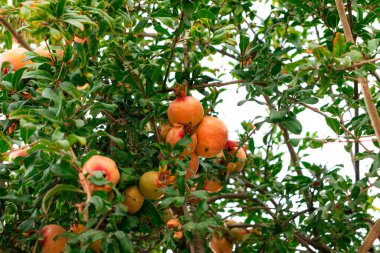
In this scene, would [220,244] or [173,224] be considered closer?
[173,224]

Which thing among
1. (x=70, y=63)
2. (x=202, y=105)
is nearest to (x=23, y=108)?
(x=70, y=63)

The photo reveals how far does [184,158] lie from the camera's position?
1.72 meters

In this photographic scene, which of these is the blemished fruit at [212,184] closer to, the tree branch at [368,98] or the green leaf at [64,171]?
the tree branch at [368,98]

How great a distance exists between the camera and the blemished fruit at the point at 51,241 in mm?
1609

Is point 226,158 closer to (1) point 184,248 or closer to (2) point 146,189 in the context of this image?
(1) point 184,248

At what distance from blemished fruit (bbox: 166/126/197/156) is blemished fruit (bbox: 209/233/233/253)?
668 mm

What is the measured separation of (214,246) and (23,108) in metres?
1.11

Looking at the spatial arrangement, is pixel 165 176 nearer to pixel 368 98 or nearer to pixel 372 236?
pixel 368 98

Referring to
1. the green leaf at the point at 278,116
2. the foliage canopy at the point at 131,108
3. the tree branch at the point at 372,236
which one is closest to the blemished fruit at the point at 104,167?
the foliage canopy at the point at 131,108

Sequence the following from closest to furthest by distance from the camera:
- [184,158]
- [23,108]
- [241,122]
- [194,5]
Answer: [23,108] → [194,5] → [184,158] → [241,122]

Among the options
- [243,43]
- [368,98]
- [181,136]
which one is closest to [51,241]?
[181,136]

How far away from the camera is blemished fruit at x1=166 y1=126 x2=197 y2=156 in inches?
68.2

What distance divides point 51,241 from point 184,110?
21.5 inches

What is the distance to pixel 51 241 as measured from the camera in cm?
161
